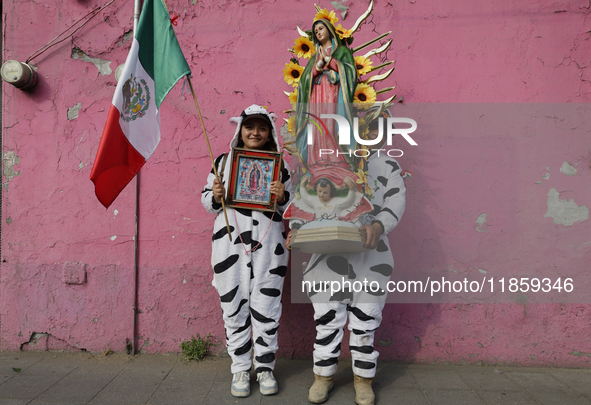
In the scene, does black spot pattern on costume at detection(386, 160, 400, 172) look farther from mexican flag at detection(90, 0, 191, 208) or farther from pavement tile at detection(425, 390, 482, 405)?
Result: pavement tile at detection(425, 390, 482, 405)

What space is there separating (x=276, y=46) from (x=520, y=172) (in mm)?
2306

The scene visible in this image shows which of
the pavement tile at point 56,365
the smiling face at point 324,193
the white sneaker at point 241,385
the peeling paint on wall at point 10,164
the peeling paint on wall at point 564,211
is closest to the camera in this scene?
the smiling face at point 324,193

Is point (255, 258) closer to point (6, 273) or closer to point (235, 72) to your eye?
point (235, 72)

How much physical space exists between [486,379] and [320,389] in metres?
1.33

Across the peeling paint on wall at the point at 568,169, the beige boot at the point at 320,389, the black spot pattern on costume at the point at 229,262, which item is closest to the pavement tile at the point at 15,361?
the black spot pattern on costume at the point at 229,262

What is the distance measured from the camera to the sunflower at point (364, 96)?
2574mm

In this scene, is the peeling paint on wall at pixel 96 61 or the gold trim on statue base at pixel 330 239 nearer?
the gold trim on statue base at pixel 330 239

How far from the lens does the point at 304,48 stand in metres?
2.68

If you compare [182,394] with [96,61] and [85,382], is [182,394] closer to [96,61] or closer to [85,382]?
[85,382]

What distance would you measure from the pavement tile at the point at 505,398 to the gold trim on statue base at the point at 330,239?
A: 53.9 inches

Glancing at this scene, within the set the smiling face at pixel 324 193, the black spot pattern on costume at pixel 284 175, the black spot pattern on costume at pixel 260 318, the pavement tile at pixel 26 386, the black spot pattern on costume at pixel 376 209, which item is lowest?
the pavement tile at pixel 26 386

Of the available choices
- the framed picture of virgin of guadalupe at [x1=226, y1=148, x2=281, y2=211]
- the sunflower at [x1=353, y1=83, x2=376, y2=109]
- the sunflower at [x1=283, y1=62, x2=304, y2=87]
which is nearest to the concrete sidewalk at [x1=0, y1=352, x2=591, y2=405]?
the framed picture of virgin of guadalupe at [x1=226, y1=148, x2=281, y2=211]

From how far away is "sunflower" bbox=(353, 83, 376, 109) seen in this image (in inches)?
101

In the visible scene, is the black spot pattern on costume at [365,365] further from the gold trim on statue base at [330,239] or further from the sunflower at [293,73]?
the sunflower at [293,73]
